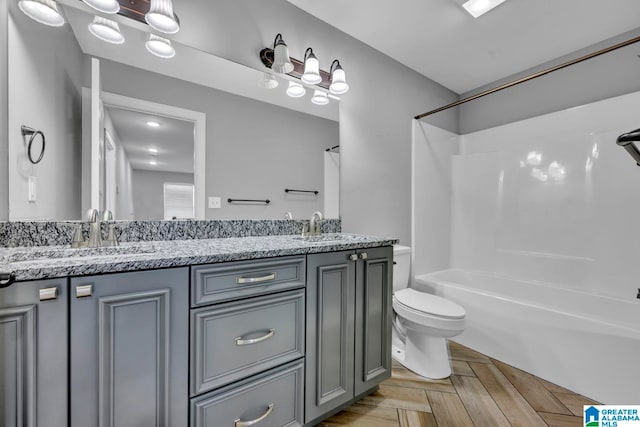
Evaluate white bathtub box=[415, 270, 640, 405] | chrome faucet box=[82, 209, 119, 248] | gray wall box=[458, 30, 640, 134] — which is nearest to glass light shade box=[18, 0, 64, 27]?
chrome faucet box=[82, 209, 119, 248]

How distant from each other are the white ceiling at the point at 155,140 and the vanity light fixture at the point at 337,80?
0.98 m

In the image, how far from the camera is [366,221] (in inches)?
82.8

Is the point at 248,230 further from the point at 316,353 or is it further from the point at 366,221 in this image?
the point at 366,221

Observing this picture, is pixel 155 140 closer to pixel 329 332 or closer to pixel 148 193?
pixel 148 193

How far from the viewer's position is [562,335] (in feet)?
5.25

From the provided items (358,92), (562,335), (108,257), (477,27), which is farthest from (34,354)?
(477,27)

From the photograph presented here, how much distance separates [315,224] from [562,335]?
5.52ft

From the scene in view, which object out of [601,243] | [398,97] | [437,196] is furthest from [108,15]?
[601,243]

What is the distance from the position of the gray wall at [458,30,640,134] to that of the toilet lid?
2.05 m

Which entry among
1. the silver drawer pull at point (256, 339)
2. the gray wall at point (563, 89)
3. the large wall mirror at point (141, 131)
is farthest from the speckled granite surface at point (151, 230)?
the gray wall at point (563, 89)

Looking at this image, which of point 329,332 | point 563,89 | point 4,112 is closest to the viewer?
point 4,112

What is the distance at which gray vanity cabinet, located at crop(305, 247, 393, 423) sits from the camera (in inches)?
46.6

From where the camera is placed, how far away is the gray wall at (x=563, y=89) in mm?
1962

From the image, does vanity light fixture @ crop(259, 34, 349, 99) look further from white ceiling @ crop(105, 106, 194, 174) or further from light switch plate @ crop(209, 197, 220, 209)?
light switch plate @ crop(209, 197, 220, 209)
